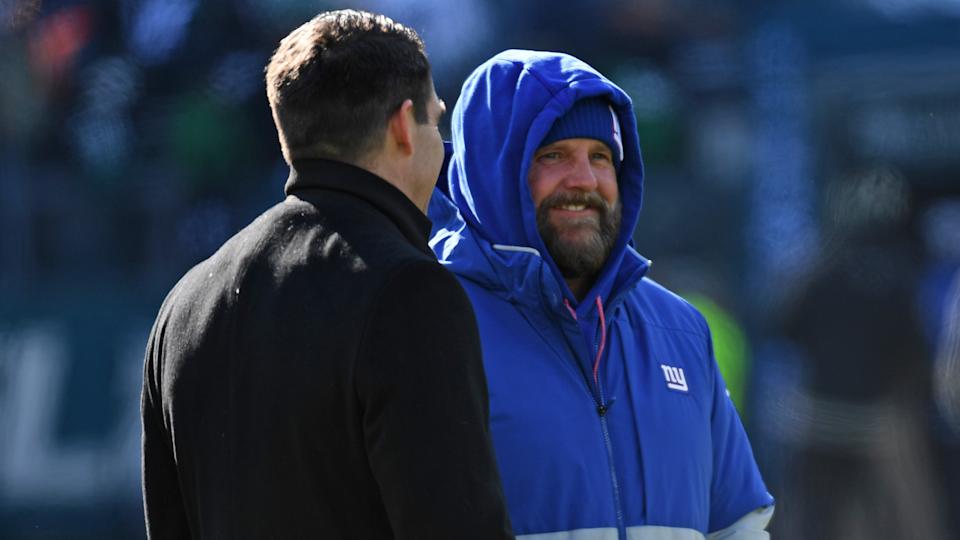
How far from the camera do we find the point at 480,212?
99.7 inches

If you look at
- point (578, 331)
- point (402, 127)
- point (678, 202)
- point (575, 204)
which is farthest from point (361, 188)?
point (678, 202)

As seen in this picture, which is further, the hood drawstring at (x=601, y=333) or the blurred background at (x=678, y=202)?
the blurred background at (x=678, y=202)

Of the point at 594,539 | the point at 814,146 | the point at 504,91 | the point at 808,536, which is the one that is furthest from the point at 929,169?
the point at 594,539

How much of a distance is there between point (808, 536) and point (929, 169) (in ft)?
5.06

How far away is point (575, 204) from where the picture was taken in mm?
2559

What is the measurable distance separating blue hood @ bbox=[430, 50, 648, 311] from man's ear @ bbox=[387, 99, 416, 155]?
702 millimetres

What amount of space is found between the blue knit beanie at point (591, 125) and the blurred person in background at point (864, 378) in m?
3.05

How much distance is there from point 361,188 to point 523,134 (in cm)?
87

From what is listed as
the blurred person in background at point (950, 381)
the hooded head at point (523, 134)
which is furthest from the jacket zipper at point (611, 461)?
the blurred person in background at point (950, 381)

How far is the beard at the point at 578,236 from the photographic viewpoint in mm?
2516

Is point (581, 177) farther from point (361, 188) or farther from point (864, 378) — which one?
point (864, 378)

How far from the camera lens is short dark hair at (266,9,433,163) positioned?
1711 millimetres

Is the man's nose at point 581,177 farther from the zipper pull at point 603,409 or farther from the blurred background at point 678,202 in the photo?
the blurred background at point 678,202

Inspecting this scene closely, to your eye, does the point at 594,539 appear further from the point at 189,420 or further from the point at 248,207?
the point at 248,207
